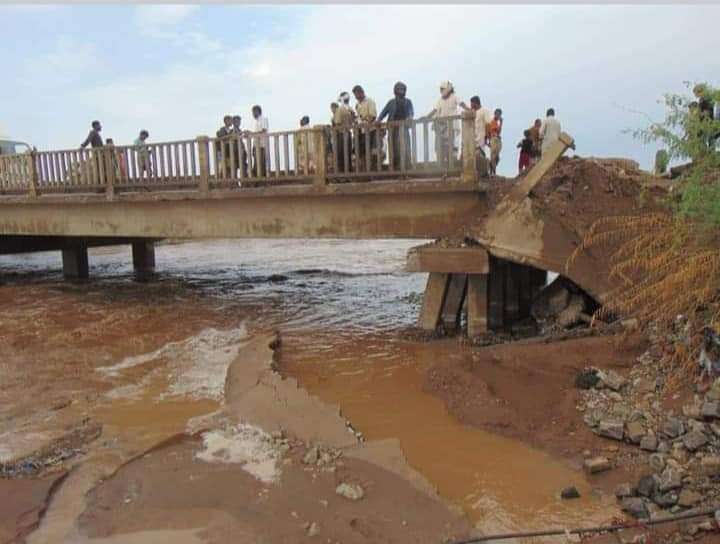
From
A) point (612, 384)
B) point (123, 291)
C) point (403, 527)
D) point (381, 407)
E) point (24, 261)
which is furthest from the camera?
point (24, 261)

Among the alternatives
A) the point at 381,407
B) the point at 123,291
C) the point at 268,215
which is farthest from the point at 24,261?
the point at 381,407

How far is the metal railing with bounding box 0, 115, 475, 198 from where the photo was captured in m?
9.62

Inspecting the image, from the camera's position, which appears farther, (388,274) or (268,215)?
(388,274)

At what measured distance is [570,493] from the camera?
5.00 meters

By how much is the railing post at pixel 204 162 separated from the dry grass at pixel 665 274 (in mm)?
6735

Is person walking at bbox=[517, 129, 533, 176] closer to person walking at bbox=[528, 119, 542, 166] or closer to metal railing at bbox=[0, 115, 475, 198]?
person walking at bbox=[528, 119, 542, 166]

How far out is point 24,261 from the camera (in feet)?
86.9

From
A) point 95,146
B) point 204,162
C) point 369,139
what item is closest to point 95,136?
point 95,146

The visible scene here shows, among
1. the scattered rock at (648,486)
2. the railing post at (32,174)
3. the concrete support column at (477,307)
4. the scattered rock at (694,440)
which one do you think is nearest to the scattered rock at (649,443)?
the scattered rock at (694,440)

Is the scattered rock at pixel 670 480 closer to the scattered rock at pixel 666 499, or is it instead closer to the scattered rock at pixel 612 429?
the scattered rock at pixel 666 499

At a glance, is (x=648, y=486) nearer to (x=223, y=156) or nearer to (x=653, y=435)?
(x=653, y=435)

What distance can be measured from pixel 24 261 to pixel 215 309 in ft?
55.3

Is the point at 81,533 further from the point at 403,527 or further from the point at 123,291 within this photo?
the point at 123,291

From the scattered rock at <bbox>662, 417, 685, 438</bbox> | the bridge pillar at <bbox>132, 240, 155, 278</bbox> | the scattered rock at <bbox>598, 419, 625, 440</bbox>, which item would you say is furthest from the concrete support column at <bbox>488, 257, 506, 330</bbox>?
the bridge pillar at <bbox>132, 240, 155, 278</bbox>
